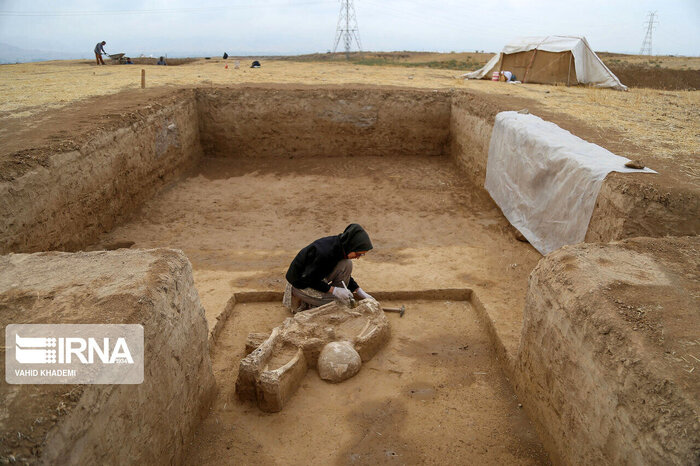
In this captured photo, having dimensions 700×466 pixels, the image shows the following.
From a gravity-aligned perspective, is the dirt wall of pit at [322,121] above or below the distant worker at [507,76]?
below

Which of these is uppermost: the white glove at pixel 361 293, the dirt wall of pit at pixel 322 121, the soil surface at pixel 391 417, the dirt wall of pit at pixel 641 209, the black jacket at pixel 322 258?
the dirt wall of pit at pixel 322 121

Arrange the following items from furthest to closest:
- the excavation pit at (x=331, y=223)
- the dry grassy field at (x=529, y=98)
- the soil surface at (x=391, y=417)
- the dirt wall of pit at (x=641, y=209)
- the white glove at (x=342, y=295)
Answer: the dry grassy field at (x=529, y=98)
the white glove at (x=342, y=295)
the dirt wall of pit at (x=641, y=209)
the excavation pit at (x=331, y=223)
the soil surface at (x=391, y=417)

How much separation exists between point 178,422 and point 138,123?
6.29 meters

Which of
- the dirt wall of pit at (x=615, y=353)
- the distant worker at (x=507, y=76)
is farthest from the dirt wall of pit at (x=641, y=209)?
the distant worker at (x=507, y=76)

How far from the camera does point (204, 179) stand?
9.77 metres

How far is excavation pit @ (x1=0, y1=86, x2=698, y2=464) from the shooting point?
349 cm

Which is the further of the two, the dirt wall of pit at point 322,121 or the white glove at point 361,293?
the dirt wall of pit at point 322,121

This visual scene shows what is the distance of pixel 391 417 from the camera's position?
140 inches

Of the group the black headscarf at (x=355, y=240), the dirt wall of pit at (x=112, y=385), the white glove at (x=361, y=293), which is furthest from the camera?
the white glove at (x=361, y=293)

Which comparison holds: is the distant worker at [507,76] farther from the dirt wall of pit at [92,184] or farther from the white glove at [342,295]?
the white glove at [342,295]

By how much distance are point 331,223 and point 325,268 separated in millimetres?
3341

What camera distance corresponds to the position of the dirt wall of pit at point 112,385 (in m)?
1.92

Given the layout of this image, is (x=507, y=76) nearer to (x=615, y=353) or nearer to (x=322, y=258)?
(x=322, y=258)

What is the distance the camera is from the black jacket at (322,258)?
→ 14.2ft
